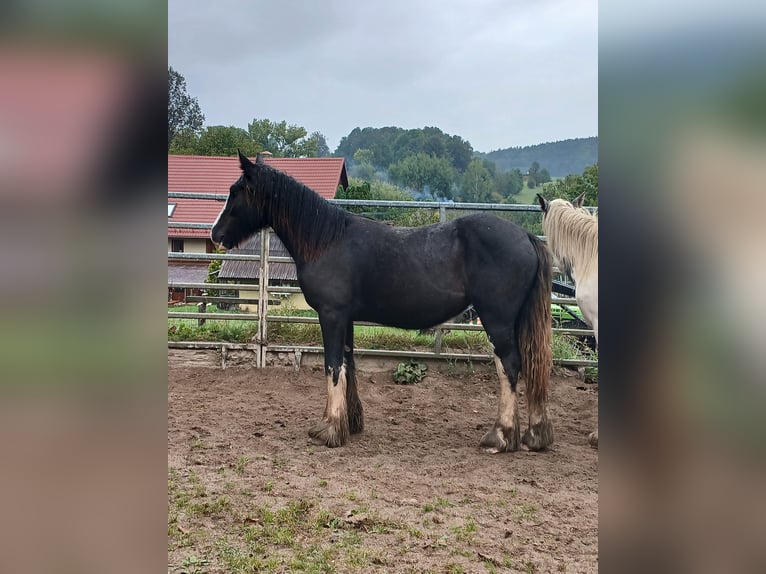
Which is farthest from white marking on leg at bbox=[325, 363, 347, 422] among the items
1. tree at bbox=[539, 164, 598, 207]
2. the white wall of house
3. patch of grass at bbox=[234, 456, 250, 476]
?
tree at bbox=[539, 164, 598, 207]

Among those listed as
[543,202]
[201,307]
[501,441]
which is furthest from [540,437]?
[201,307]

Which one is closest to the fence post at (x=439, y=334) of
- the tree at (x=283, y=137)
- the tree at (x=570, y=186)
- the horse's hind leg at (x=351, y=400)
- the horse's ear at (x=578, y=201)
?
the horse's ear at (x=578, y=201)

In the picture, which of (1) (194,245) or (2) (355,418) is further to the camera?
(1) (194,245)

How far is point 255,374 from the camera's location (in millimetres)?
5465

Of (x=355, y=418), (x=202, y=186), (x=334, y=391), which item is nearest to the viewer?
(x=334, y=391)

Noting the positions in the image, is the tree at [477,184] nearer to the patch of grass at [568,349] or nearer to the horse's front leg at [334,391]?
the patch of grass at [568,349]

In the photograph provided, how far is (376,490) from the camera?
2.89m

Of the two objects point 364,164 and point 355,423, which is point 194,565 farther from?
point 364,164

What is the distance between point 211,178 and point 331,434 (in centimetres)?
912

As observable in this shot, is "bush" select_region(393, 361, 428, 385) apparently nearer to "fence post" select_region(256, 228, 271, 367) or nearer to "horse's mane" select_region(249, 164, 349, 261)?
"fence post" select_region(256, 228, 271, 367)

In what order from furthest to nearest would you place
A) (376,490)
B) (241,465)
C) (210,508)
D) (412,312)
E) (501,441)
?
(412,312) → (501,441) → (241,465) → (376,490) → (210,508)

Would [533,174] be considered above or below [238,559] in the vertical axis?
above

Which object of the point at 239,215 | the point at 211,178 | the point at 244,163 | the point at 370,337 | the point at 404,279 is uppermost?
the point at 211,178
